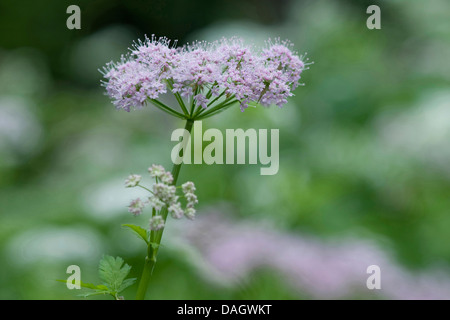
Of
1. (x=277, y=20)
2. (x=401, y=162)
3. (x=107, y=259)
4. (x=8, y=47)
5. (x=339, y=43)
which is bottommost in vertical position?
(x=107, y=259)

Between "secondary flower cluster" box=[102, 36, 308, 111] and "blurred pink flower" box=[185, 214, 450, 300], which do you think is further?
"blurred pink flower" box=[185, 214, 450, 300]

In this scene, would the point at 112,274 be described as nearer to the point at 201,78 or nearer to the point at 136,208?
the point at 136,208

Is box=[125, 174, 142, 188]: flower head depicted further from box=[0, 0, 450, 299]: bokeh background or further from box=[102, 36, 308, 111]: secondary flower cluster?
box=[0, 0, 450, 299]: bokeh background

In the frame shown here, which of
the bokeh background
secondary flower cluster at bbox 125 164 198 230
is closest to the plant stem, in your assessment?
secondary flower cluster at bbox 125 164 198 230

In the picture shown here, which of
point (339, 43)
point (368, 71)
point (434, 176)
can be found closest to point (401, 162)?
point (434, 176)

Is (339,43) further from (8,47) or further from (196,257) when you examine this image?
(8,47)

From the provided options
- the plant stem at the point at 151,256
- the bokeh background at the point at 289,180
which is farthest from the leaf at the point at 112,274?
the bokeh background at the point at 289,180

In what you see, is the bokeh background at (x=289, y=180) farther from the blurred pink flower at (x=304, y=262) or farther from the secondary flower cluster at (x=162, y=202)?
the secondary flower cluster at (x=162, y=202)
